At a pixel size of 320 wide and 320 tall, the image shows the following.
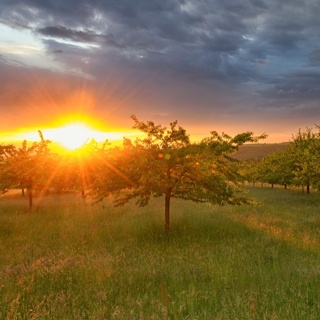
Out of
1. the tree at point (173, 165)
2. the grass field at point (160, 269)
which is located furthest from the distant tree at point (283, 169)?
the tree at point (173, 165)

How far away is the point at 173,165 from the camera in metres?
11.2

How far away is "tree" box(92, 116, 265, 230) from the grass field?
2.06m

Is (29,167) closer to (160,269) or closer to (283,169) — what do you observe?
(160,269)

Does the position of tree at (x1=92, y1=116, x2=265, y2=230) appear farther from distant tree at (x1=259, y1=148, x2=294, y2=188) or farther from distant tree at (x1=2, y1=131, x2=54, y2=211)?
distant tree at (x1=259, y1=148, x2=294, y2=188)

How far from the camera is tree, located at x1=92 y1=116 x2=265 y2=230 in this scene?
10445 mm

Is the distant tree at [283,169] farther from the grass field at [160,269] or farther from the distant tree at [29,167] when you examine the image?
the distant tree at [29,167]

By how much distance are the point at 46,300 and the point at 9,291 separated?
81 cm

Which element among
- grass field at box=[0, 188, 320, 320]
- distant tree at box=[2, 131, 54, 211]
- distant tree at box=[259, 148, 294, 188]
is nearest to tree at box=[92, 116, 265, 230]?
grass field at box=[0, 188, 320, 320]

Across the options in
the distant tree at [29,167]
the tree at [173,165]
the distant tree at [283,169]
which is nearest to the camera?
the tree at [173,165]

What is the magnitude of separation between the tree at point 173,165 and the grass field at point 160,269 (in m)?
2.06

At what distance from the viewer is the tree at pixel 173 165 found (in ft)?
34.3

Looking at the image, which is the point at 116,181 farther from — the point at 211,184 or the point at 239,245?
the point at 239,245

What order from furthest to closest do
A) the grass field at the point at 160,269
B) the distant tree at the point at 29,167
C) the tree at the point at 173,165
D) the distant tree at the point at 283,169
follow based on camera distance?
the distant tree at the point at 283,169, the distant tree at the point at 29,167, the tree at the point at 173,165, the grass field at the point at 160,269

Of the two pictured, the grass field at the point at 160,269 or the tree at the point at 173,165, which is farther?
the tree at the point at 173,165
